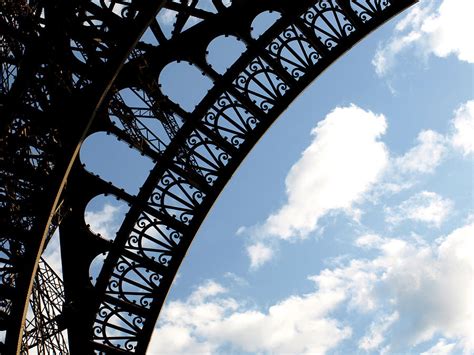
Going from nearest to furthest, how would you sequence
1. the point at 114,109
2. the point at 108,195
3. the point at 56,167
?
the point at 56,167 < the point at 114,109 < the point at 108,195

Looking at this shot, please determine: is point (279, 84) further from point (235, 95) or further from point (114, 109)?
point (114, 109)

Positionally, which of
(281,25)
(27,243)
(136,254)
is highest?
(281,25)

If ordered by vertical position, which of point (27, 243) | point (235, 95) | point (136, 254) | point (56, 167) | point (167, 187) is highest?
point (235, 95)

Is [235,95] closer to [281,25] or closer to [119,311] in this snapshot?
[281,25]

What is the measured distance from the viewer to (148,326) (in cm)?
1348

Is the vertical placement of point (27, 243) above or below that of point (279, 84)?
below

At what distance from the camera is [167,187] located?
44.6 feet

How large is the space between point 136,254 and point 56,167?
4271 mm

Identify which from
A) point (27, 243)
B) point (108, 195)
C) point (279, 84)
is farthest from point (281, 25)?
point (27, 243)

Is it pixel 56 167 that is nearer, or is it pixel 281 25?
pixel 56 167

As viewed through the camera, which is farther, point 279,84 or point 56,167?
point 279,84

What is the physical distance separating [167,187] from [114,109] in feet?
Answer: 6.25

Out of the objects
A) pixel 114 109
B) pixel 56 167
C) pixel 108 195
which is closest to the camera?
pixel 56 167

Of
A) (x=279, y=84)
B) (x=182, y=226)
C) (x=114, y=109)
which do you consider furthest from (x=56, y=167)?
(x=279, y=84)
